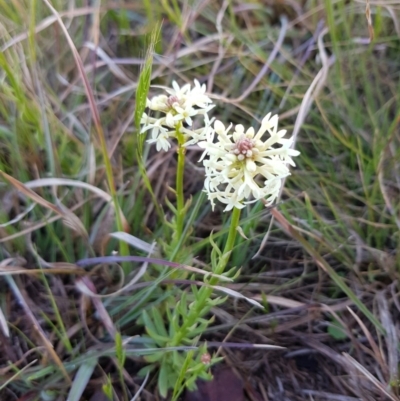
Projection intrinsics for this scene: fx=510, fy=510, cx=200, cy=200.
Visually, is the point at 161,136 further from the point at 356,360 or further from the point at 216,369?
the point at 356,360

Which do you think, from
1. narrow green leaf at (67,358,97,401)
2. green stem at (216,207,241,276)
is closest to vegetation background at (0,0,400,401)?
narrow green leaf at (67,358,97,401)

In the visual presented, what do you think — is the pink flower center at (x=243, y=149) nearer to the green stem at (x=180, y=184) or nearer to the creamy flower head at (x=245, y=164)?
the creamy flower head at (x=245, y=164)

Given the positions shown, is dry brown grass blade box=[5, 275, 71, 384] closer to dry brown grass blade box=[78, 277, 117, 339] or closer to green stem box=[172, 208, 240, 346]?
dry brown grass blade box=[78, 277, 117, 339]

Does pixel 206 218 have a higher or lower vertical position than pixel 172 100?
lower

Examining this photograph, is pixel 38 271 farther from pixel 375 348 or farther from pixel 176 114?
pixel 375 348

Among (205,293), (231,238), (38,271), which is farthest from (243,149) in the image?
(38,271)

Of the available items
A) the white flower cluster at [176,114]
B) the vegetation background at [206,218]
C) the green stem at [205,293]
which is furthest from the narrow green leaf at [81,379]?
the white flower cluster at [176,114]
